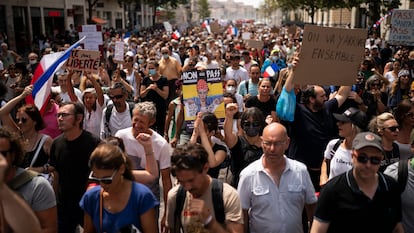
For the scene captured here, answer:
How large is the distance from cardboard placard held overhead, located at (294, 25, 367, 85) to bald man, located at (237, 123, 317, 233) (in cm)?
196

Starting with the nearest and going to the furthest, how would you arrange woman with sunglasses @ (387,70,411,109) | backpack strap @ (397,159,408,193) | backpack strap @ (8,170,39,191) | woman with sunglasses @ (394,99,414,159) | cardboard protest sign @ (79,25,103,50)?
1. backpack strap @ (8,170,39,191)
2. backpack strap @ (397,159,408,193)
3. woman with sunglasses @ (394,99,414,159)
4. woman with sunglasses @ (387,70,411,109)
5. cardboard protest sign @ (79,25,103,50)

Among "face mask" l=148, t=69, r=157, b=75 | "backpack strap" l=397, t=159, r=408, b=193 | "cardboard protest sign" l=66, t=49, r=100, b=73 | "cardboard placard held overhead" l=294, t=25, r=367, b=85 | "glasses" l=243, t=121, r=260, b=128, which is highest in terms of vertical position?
"cardboard placard held overhead" l=294, t=25, r=367, b=85

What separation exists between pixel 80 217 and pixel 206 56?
8399mm

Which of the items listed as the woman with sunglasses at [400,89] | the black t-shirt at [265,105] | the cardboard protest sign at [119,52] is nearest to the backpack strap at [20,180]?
the black t-shirt at [265,105]

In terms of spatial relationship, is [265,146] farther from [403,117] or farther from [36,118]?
[36,118]

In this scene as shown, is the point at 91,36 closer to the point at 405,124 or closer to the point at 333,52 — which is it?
the point at 333,52

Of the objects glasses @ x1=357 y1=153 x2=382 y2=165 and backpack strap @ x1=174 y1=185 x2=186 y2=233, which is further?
backpack strap @ x1=174 y1=185 x2=186 y2=233

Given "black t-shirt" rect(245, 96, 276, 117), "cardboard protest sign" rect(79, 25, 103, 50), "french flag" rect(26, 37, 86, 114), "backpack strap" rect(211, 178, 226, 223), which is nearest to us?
"backpack strap" rect(211, 178, 226, 223)

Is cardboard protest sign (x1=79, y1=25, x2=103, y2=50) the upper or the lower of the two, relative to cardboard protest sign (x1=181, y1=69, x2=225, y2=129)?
upper

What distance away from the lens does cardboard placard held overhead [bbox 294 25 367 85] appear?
502cm

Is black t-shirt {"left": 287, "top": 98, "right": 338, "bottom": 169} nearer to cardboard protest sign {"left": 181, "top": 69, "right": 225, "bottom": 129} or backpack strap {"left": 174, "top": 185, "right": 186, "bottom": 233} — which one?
cardboard protest sign {"left": 181, "top": 69, "right": 225, "bottom": 129}

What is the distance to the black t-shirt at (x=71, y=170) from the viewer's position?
3.96 meters

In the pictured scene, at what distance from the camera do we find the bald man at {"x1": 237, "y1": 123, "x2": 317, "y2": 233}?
127 inches

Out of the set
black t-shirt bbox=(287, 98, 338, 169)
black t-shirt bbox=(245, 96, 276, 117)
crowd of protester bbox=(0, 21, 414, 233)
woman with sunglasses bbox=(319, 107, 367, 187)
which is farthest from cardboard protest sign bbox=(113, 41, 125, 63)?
woman with sunglasses bbox=(319, 107, 367, 187)
